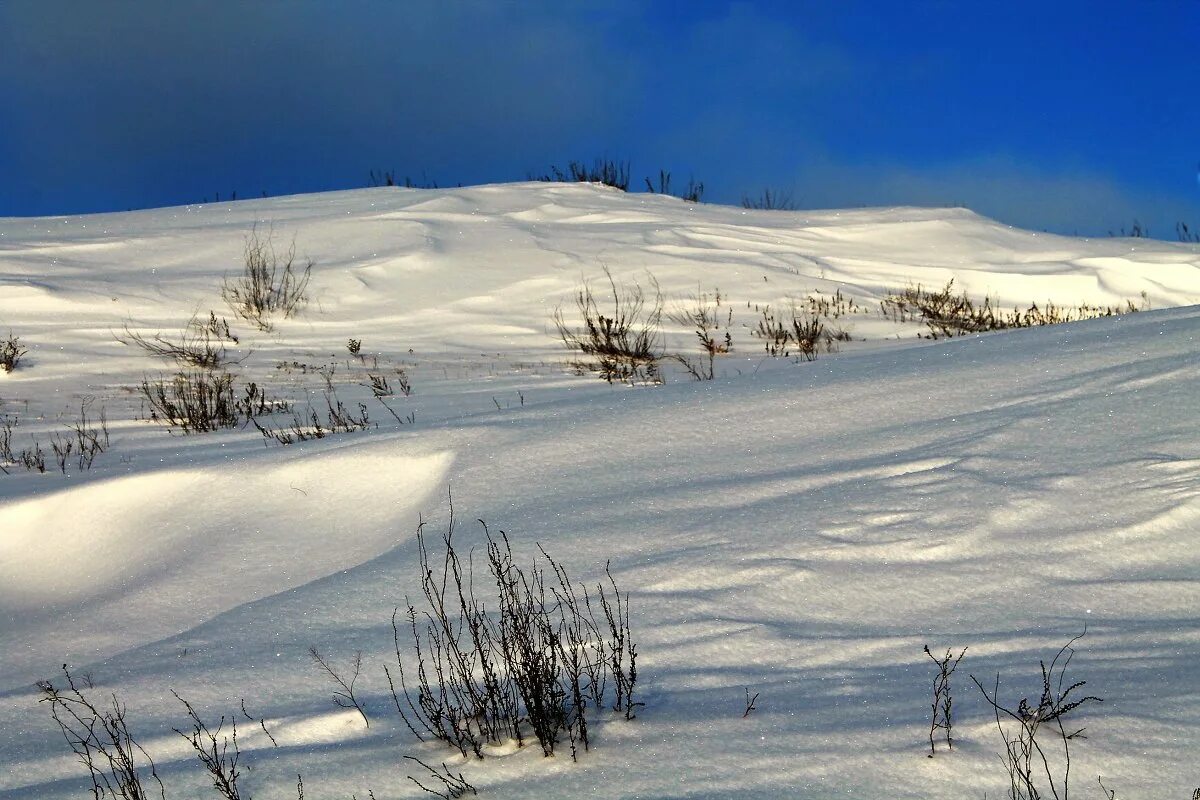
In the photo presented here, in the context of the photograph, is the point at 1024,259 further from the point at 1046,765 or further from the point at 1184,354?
the point at 1046,765

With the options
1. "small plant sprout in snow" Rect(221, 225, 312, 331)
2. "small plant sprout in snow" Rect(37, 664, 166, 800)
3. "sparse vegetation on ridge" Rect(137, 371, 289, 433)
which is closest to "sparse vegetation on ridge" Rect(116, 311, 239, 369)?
"small plant sprout in snow" Rect(221, 225, 312, 331)

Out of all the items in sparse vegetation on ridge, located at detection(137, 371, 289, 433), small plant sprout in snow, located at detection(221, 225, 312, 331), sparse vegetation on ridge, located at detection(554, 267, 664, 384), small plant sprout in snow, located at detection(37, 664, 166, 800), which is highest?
small plant sprout in snow, located at detection(221, 225, 312, 331)

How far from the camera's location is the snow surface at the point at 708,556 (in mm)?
A: 2173

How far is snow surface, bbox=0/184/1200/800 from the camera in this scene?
2.17m

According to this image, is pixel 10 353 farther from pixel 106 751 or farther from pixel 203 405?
pixel 106 751

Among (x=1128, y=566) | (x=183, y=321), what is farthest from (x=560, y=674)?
(x=183, y=321)

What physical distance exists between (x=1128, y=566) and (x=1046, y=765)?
132 cm

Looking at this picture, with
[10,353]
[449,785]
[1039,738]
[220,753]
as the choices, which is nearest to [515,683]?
[449,785]

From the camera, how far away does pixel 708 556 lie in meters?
3.17

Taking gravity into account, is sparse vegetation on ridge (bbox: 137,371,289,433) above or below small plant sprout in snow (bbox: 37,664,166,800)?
above

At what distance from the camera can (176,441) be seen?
5.80m

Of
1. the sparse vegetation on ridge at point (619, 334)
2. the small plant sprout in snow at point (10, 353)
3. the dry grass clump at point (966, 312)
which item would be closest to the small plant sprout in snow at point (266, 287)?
the small plant sprout in snow at point (10, 353)

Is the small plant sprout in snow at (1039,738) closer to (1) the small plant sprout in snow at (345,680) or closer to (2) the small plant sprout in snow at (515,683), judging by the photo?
(2) the small plant sprout in snow at (515,683)

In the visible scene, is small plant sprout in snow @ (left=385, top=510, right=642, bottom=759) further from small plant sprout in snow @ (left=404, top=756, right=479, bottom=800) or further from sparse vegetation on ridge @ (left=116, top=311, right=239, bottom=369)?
sparse vegetation on ridge @ (left=116, top=311, right=239, bottom=369)
